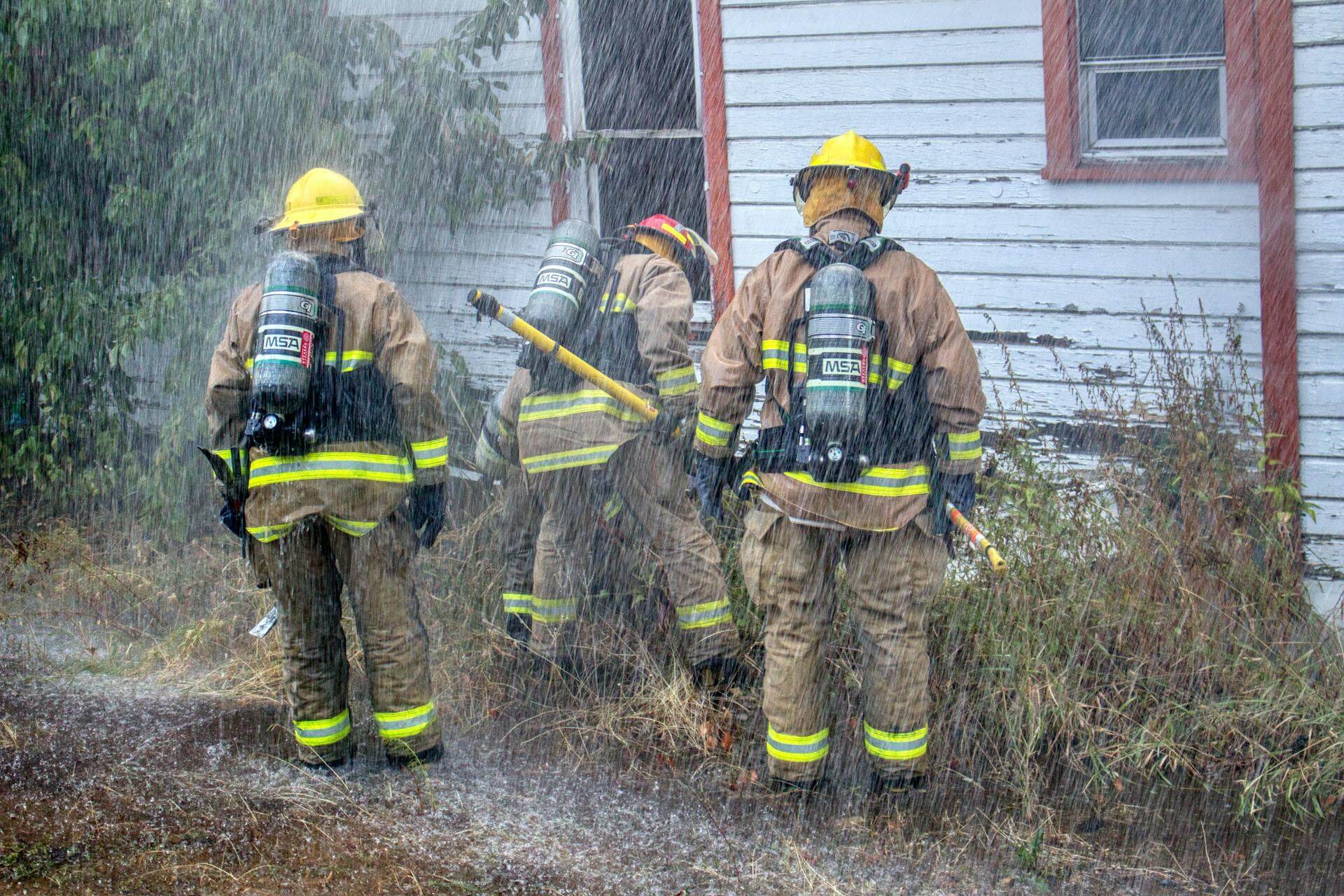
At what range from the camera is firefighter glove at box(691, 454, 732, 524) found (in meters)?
4.01

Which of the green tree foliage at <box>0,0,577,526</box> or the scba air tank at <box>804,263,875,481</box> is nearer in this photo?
the scba air tank at <box>804,263,875,481</box>

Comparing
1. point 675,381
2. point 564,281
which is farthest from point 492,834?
point 564,281

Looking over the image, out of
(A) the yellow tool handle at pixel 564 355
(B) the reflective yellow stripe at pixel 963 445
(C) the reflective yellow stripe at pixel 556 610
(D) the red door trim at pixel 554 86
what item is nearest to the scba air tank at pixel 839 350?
(B) the reflective yellow stripe at pixel 963 445

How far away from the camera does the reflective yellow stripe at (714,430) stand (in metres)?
3.93

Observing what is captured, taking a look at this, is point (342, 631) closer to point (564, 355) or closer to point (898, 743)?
point (564, 355)

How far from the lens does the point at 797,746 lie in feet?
12.8

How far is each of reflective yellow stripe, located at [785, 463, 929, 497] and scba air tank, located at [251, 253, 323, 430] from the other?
62.4 inches

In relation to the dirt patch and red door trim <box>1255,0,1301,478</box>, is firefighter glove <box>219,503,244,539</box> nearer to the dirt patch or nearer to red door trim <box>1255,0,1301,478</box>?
the dirt patch

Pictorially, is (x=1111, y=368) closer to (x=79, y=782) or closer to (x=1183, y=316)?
(x=1183, y=316)

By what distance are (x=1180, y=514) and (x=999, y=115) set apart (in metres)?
1.86

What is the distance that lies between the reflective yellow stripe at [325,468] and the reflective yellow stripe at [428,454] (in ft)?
0.26

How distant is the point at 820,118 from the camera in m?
5.68

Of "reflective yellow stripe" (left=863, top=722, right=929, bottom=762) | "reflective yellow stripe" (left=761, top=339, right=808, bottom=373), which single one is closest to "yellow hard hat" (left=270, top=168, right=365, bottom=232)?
"reflective yellow stripe" (left=761, top=339, right=808, bottom=373)

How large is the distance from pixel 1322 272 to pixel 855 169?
2.20 meters
